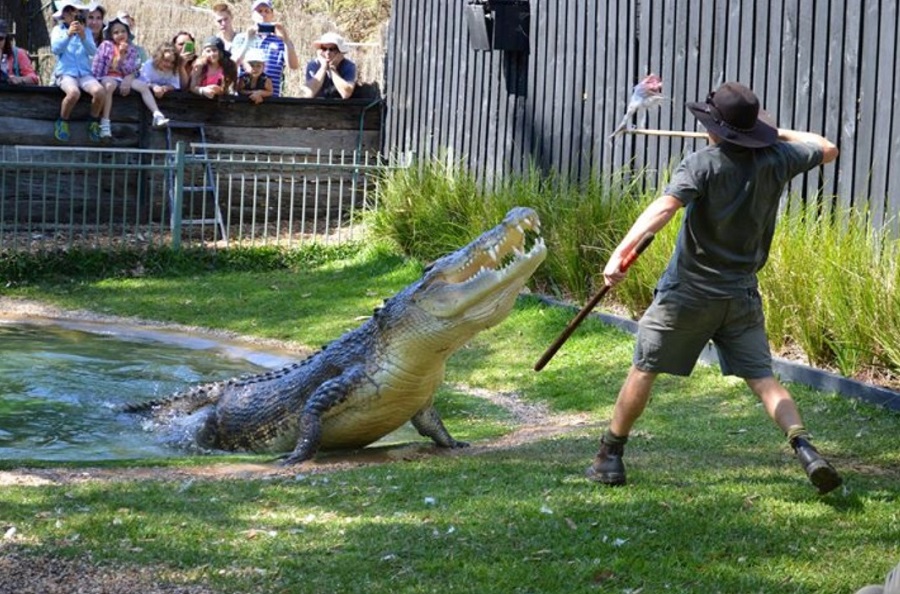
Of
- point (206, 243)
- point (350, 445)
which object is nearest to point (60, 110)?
point (206, 243)

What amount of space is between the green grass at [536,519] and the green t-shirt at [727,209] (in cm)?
91

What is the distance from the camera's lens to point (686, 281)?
620 centimetres

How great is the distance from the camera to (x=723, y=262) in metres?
6.20

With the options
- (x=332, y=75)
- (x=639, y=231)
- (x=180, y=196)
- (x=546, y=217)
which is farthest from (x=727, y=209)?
(x=332, y=75)

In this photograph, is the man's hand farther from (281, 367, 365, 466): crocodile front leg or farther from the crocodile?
(281, 367, 365, 466): crocodile front leg

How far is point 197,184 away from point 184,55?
1.51 m

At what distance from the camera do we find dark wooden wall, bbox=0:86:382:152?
15.9 metres

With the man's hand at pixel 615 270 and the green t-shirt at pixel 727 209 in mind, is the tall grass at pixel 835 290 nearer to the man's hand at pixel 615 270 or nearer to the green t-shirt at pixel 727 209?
the green t-shirt at pixel 727 209

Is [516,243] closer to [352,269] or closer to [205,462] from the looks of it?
[205,462]

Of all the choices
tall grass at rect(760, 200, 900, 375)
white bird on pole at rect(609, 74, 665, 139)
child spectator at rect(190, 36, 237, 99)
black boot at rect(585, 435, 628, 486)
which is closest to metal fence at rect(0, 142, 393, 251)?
child spectator at rect(190, 36, 237, 99)

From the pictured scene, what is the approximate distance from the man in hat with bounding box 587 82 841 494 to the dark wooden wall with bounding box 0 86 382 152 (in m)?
11.2

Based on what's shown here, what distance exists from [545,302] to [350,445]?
4.09m

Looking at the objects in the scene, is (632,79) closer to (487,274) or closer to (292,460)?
(487,274)

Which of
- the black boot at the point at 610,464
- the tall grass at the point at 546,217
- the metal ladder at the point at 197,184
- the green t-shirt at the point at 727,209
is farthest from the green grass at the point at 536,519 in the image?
the metal ladder at the point at 197,184
